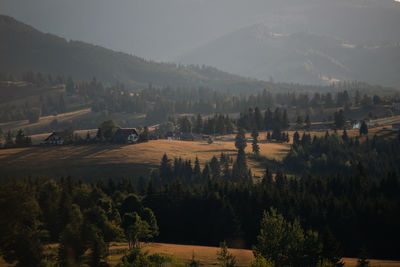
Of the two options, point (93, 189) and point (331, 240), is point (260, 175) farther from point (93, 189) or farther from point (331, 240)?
point (331, 240)

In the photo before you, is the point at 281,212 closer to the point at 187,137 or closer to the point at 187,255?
the point at 187,255

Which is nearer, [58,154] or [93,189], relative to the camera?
[93,189]

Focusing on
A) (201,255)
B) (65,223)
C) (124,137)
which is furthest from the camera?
(124,137)

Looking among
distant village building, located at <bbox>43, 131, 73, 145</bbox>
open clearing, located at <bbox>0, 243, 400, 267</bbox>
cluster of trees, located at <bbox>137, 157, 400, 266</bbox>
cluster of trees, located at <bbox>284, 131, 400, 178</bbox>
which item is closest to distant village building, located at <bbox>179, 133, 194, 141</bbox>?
cluster of trees, located at <bbox>284, 131, 400, 178</bbox>

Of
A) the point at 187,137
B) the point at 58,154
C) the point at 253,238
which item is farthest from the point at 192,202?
the point at 187,137

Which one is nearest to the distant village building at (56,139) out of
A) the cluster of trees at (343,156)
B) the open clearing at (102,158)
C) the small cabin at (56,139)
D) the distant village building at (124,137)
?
the small cabin at (56,139)

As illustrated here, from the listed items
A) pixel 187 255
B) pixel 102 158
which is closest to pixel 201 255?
pixel 187 255
